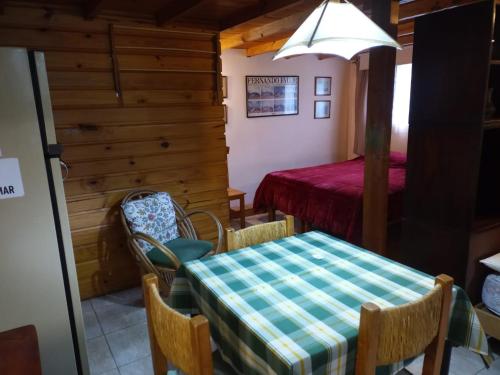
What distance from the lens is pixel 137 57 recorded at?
111 inches

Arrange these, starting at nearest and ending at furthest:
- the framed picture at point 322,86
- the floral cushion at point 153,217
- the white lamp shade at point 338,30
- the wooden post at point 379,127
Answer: the white lamp shade at point 338,30 → the wooden post at point 379,127 → the floral cushion at point 153,217 → the framed picture at point 322,86

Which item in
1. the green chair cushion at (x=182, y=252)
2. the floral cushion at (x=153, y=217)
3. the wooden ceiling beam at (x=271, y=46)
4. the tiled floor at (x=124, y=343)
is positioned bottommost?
the tiled floor at (x=124, y=343)

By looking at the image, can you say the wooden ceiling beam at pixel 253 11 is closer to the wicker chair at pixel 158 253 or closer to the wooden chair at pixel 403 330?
the wicker chair at pixel 158 253

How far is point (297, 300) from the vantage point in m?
1.37

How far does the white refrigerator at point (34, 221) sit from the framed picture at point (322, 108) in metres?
4.80

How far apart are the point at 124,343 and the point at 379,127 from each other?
220 centimetres

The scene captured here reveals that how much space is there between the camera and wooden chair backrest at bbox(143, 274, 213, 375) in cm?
103

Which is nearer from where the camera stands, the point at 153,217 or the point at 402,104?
the point at 153,217

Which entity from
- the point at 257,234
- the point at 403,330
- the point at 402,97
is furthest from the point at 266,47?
the point at 403,330

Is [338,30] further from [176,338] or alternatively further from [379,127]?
[379,127]

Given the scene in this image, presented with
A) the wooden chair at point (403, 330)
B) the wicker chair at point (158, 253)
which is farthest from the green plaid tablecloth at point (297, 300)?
the wicker chair at point (158, 253)

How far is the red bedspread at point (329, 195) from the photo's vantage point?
3.45m

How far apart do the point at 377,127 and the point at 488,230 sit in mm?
946

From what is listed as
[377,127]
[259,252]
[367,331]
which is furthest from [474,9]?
[367,331]
